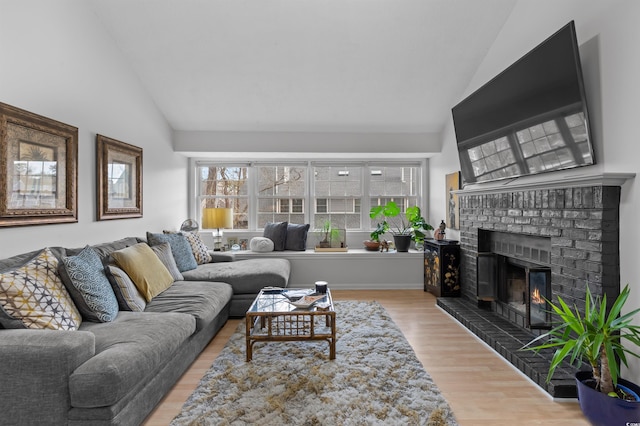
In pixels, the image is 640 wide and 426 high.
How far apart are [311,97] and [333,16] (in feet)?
3.56

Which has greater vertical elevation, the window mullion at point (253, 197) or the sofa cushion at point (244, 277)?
the window mullion at point (253, 197)

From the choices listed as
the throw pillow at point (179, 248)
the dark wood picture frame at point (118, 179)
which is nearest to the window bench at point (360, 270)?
the throw pillow at point (179, 248)

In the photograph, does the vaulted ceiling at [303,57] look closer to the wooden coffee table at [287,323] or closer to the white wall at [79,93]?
the white wall at [79,93]

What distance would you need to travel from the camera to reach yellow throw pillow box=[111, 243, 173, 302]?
270 cm

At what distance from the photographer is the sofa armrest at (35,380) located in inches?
61.2

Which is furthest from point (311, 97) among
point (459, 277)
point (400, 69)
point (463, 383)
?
point (463, 383)

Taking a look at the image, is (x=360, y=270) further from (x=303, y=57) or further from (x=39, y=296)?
(x=39, y=296)

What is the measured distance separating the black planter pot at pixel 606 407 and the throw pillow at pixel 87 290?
2768 millimetres

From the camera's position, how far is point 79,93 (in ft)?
9.50

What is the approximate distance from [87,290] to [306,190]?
12.2 ft

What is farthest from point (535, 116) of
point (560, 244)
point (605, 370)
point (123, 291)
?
point (123, 291)

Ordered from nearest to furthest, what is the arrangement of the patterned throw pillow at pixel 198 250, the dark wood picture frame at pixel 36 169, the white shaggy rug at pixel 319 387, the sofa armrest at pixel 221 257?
the white shaggy rug at pixel 319 387 → the dark wood picture frame at pixel 36 169 → the patterned throw pillow at pixel 198 250 → the sofa armrest at pixel 221 257

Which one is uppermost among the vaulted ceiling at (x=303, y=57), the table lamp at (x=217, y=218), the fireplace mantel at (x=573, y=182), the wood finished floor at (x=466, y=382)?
the vaulted ceiling at (x=303, y=57)

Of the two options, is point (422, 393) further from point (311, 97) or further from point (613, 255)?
point (311, 97)
